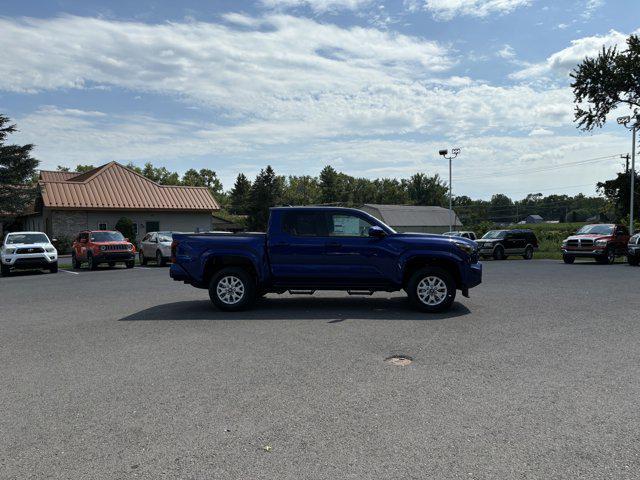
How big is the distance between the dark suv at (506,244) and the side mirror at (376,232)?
70.3 feet

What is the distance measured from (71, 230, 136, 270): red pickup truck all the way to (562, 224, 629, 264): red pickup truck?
68.9 ft

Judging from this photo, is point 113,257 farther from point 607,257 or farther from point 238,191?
point 238,191

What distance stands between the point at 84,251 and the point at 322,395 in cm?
2083

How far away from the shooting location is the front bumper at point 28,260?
2028cm

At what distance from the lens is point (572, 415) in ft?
14.3

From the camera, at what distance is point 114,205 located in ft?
132

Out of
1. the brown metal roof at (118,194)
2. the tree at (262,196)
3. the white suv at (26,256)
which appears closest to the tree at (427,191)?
the tree at (262,196)

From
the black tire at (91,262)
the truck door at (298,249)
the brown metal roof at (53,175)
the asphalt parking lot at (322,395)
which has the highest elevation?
the brown metal roof at (53,175)

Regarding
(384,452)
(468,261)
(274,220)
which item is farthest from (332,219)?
(384,452)

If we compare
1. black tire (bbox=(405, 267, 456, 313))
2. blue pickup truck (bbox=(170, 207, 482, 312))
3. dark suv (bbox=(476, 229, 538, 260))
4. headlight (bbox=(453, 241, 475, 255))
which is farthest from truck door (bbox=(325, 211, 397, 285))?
dark suv (bbox=(476, 229, 538, 260))

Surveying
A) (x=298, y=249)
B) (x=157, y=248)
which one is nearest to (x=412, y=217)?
(x=157, y=248)

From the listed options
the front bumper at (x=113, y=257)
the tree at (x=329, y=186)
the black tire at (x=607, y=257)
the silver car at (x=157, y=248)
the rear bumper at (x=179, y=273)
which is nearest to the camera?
the rear bumper at (x=179, y=273)

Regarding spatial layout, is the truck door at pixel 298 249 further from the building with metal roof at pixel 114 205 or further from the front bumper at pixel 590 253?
the building with metal roof at pixel 114 205

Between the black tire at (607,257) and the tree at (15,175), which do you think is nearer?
the black tire at (607,257)
